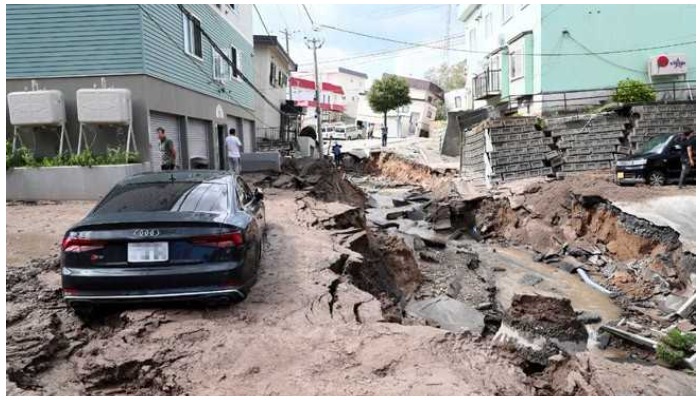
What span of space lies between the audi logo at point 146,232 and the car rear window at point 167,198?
1.26 ft

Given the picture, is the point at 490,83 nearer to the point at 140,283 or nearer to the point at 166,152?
the point at 166,152

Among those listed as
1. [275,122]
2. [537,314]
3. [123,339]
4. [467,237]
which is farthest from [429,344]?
[275,122]

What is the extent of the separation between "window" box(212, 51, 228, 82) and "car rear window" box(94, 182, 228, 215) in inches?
500

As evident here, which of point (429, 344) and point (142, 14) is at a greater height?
point (142, 14)

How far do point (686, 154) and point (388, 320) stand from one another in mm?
12376

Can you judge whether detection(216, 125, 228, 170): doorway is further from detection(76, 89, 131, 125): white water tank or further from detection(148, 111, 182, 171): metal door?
detection(76, 89, 131, 125): white water tank

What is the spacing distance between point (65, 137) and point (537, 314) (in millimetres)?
10634

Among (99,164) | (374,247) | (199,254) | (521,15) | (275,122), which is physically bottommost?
(374,247)

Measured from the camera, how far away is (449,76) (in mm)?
81688

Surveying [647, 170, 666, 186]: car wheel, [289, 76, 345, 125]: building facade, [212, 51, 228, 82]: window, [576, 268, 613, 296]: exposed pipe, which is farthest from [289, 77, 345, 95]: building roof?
[576, 268, 613, 296]: exposed pipe

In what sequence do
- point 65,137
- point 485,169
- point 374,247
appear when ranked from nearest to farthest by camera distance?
point 374,247, point 65,137, point 485,169

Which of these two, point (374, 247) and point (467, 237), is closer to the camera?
point (374, 247)

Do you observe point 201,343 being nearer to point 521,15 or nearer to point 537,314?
point 537,314

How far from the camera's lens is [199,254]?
15.1 ft
